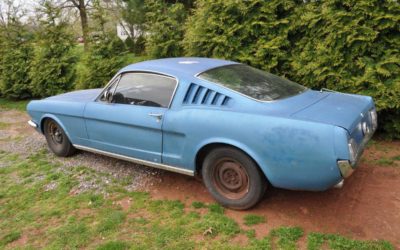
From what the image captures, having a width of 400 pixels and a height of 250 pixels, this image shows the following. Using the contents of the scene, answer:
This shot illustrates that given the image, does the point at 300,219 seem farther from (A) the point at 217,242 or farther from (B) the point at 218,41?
(B) the point at 218,41

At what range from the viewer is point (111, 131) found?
4.42 metres

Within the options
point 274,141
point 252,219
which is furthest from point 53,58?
point 274,141

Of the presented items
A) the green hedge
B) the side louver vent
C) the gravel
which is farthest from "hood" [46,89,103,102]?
the green hedge

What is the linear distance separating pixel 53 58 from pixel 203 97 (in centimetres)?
756

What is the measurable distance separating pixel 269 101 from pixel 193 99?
0.80 m

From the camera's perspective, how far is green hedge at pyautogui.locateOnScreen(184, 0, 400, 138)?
5039mm

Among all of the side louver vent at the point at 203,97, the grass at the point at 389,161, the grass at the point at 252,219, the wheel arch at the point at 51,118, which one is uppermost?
the side louver vent at the point at 203,97

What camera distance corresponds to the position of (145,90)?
13.7ft

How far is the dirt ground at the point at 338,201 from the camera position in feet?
10.6

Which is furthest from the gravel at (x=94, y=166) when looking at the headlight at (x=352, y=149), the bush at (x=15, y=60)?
the bush at (x=15, y=60)

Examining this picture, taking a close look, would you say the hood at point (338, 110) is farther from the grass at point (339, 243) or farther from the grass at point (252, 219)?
the grass at point (252, 219)

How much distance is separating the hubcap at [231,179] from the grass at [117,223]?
210mm

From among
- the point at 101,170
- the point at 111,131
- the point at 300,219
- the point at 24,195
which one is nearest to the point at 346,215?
the point at 300,219

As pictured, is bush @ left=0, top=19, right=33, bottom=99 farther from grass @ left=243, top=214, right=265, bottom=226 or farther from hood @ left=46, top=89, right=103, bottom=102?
grass @ left=243, top=214, right=265, bottom=226
